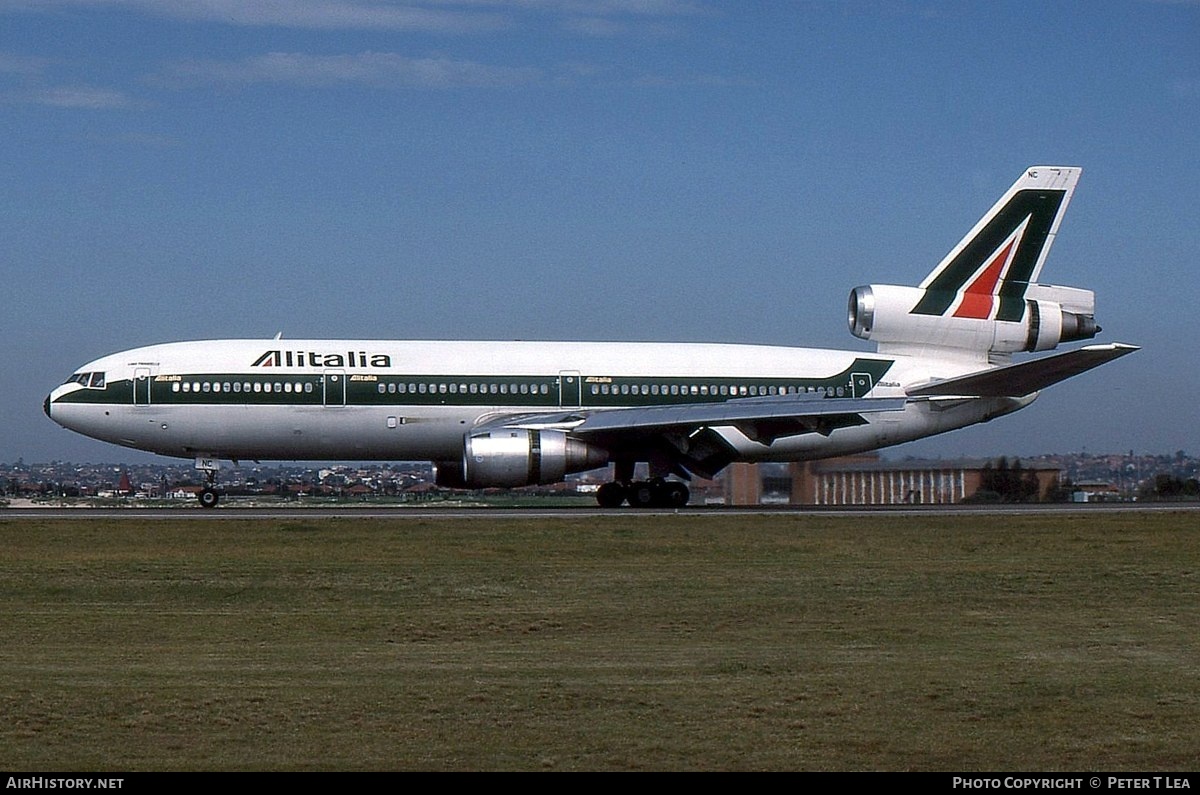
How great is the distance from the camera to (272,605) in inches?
715

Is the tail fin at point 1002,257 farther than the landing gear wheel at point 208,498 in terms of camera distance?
Yes

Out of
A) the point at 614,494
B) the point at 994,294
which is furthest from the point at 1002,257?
the point at 614,494

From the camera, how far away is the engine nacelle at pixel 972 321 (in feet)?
128

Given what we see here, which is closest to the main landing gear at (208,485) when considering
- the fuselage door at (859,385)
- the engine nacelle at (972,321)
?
the fuselage door at (859,385)

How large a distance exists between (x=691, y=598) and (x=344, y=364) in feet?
61.7

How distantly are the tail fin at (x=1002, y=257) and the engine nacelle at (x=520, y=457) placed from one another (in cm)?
1071

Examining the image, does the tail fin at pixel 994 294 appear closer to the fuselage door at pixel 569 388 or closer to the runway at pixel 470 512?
the runway at pixel 470 512

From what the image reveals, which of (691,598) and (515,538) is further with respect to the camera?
(515,538)

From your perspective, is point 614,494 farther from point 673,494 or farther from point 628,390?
point 628,390

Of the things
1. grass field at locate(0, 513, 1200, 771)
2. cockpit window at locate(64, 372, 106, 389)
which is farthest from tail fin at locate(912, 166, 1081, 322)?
cockpit window at locate(64, 372, 106, 389)

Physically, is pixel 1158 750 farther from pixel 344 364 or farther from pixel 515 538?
pixel 344 364

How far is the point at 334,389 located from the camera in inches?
1400

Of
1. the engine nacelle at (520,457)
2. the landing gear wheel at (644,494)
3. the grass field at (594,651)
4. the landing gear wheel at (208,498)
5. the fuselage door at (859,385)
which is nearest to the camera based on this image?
the grass field at (594,651)
